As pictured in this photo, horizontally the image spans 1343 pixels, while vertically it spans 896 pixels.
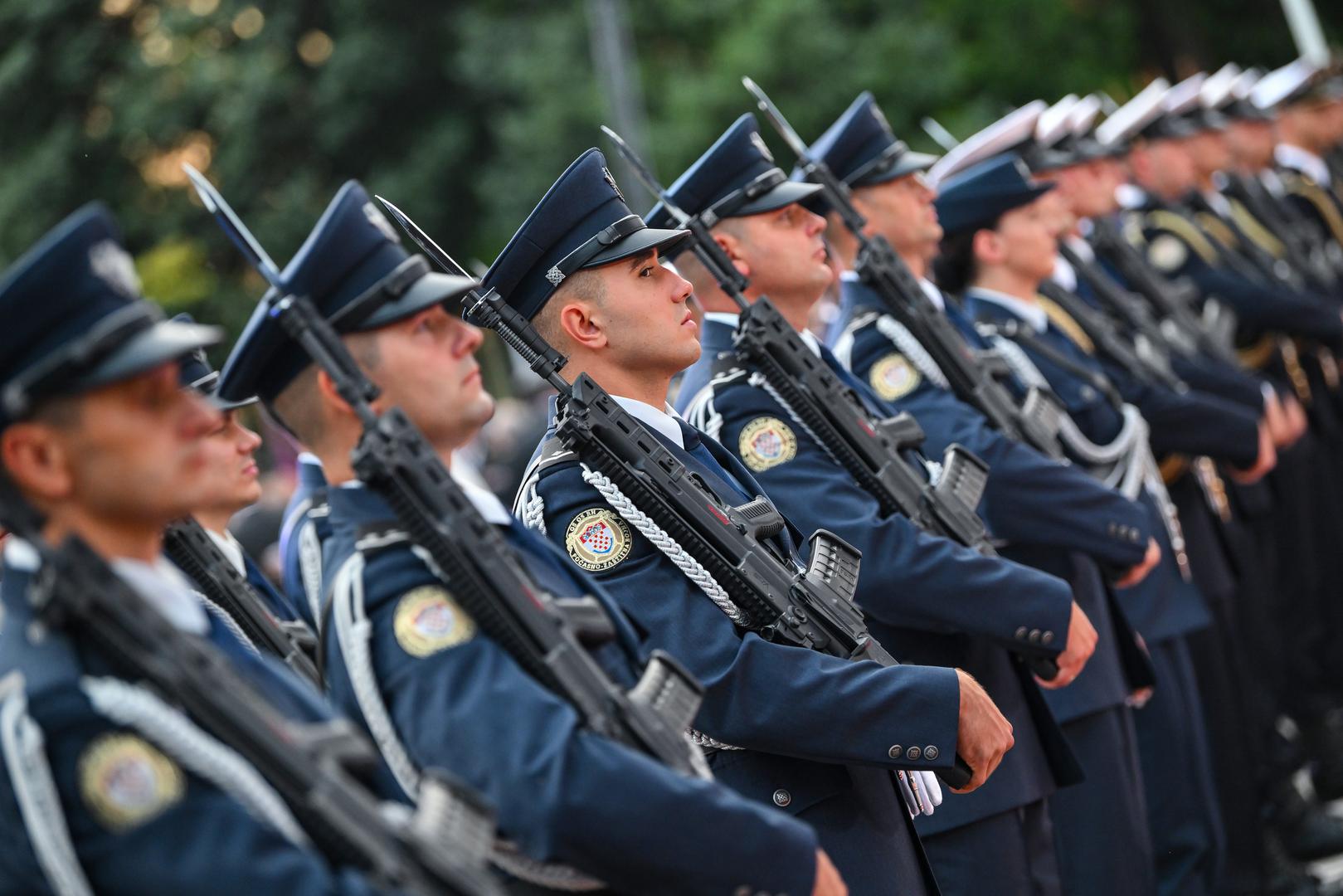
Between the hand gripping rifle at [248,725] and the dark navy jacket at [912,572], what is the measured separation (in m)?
2.00

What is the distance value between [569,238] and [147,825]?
1900mm

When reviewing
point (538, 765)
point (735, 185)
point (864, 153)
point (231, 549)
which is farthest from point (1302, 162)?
point (538, 765)

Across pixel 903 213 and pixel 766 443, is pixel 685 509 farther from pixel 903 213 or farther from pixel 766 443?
pixel 903 213

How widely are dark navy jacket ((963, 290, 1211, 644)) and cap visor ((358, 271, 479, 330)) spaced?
122 inches

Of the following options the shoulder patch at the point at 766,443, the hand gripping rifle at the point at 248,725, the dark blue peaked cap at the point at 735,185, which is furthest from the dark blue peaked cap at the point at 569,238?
the hand gripping rifle at the point at 248,725

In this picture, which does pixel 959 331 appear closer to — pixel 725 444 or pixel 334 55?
pixel 725 444

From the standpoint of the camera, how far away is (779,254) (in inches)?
185

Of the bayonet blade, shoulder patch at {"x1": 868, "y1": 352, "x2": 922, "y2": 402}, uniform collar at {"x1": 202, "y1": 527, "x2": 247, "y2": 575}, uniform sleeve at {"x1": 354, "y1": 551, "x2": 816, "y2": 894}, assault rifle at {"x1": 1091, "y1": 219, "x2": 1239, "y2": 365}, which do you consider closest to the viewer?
uniform sleeve at {"x1": 354, "y1": 551, "x2": 816, "y2": 894}

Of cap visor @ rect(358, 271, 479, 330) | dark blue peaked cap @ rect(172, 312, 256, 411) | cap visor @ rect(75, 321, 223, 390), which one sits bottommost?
cap visor @ rect(358, 271, 479, 330)

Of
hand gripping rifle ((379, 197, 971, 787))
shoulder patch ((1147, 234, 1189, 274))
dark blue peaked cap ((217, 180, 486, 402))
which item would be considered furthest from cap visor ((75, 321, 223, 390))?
shoulder patch ((1147, 234, 1189, 274))

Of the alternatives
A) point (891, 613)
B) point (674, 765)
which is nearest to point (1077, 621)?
point (891, 613)

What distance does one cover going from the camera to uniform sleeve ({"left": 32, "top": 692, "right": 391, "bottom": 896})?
2.24m

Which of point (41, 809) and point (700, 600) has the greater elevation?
point (41, 809)

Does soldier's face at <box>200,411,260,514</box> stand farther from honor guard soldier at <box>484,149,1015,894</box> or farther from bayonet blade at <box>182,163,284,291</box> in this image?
bayonet blade at <box>182,163,284,291</box>
